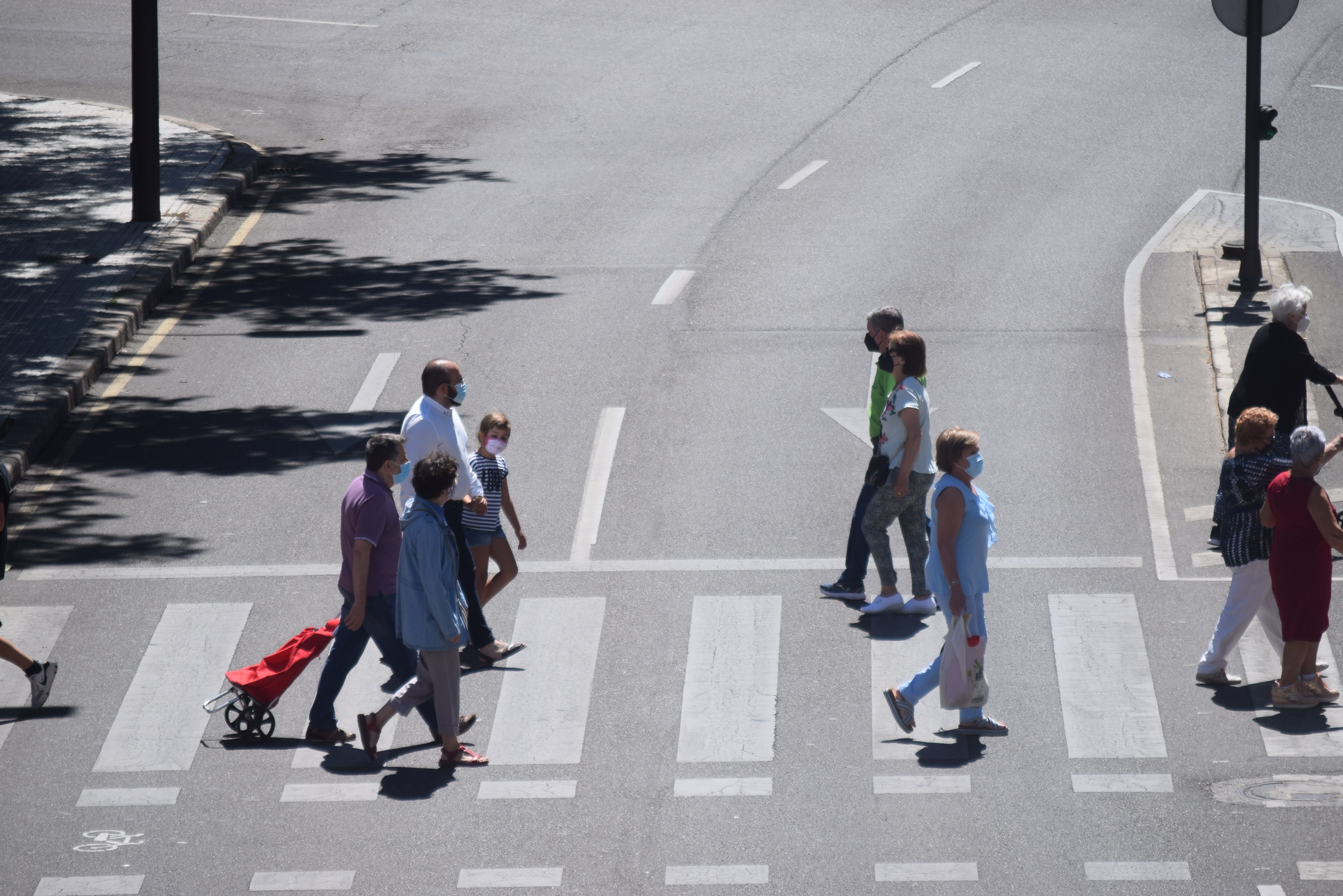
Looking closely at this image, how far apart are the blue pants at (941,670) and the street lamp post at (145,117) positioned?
44.1ft

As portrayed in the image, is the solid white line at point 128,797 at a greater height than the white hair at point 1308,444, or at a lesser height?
lesser

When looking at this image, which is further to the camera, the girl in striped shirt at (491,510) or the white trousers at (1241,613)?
the girl in striped shirt at (491,510)

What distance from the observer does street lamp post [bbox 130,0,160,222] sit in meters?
19.8

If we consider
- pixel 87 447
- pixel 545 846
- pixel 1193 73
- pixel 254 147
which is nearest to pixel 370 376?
pixel 87 447

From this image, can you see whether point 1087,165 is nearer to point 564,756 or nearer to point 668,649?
point 668,649

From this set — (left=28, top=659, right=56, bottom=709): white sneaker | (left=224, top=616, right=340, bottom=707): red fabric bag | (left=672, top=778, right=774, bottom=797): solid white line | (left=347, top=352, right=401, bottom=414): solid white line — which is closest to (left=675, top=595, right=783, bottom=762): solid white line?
(left=672, top=778, right=774, bottom=797): solid white line

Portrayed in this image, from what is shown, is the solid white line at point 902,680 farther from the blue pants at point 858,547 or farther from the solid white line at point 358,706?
the solid white line at point 358,706

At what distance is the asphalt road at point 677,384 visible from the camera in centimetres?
844

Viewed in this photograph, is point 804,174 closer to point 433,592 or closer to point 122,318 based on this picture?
point 122,318

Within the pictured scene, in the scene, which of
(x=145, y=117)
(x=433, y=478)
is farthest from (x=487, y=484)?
(x=145, y=117)

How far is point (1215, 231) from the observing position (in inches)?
762

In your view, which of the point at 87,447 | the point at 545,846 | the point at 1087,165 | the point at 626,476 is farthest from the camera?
the point at 1087,165

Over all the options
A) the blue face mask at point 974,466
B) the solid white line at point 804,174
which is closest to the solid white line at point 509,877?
the blue face mask at point 974,466

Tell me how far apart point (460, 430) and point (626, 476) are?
120 inches
